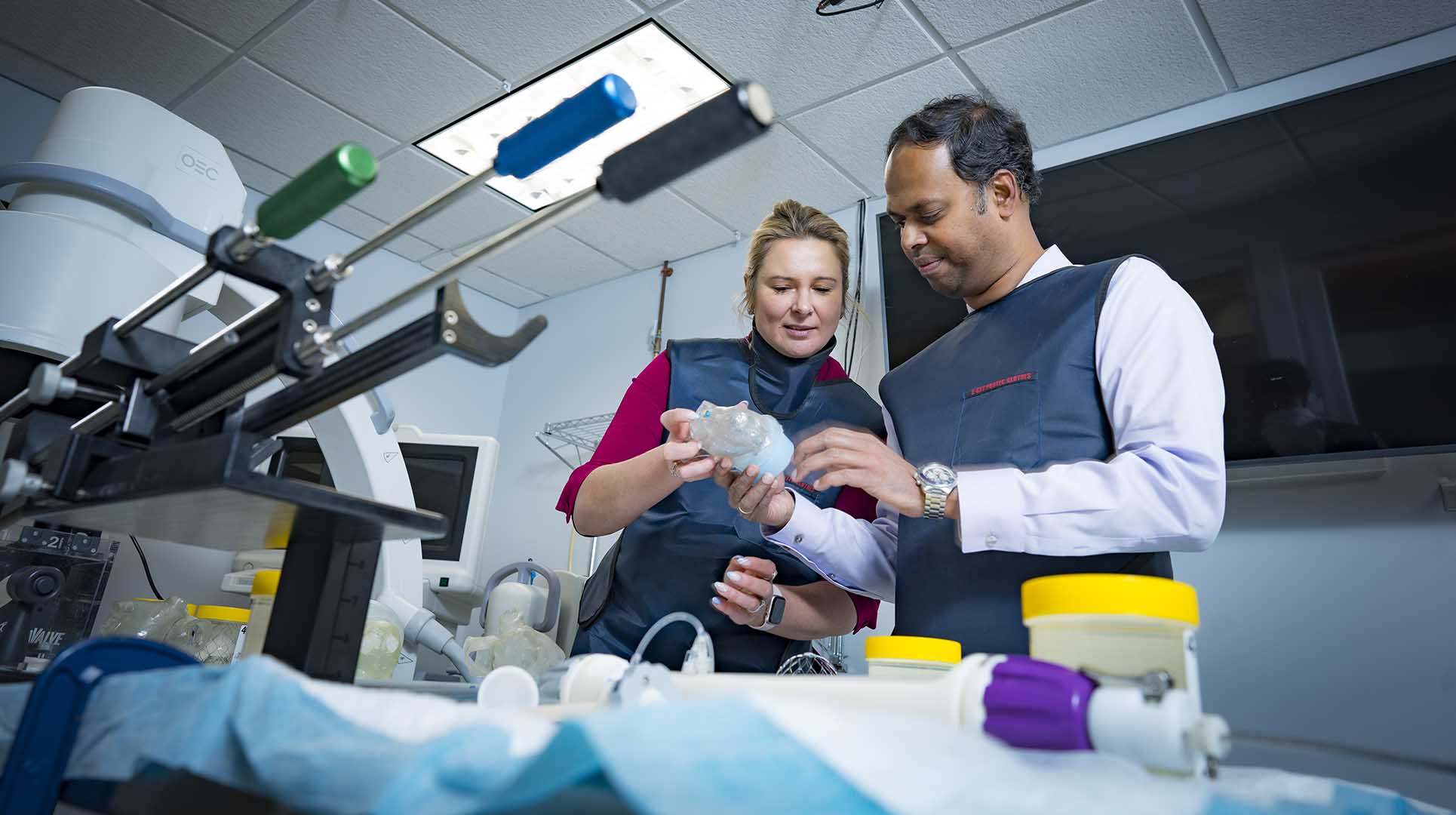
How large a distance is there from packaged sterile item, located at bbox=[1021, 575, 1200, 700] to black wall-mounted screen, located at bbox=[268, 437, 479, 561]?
2206 mm

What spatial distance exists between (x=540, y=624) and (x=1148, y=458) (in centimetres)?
180

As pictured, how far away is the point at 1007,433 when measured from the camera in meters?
1.08

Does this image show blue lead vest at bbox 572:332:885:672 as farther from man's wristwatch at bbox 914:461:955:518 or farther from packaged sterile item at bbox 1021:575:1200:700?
packaged sterile item at bbox 1021:575:1200:700

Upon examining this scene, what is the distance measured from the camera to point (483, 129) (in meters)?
2.71

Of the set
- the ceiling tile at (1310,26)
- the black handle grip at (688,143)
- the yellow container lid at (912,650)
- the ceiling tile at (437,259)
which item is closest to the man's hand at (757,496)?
the yellow container lid at (912,650)

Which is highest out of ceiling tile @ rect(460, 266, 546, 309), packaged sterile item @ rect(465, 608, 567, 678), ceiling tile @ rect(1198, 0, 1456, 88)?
ceiling tile @ rect(1198, 0, 1456, 88)

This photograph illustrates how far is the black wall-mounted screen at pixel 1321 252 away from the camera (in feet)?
5.93

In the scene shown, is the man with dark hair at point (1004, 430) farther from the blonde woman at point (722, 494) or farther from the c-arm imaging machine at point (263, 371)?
the c-arm imaging machine at point (263, 371)

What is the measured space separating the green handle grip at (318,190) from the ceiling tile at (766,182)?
221 centimetres

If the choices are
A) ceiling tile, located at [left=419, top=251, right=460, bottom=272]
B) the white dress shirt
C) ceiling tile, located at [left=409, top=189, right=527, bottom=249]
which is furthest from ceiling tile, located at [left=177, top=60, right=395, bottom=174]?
the white dress shirt

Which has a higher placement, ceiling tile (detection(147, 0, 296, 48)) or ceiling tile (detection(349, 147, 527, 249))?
ceiling tile (detection(147, 0, 296, 48))

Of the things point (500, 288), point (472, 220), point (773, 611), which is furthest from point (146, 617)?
point (500, 288)

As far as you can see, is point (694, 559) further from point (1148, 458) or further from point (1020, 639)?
point (1148, 458)

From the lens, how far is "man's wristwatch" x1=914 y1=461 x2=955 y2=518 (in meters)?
0.93
